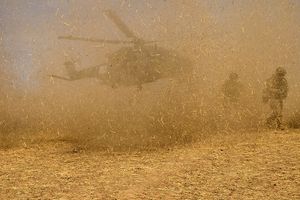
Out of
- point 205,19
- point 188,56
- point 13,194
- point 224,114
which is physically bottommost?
point 13,194

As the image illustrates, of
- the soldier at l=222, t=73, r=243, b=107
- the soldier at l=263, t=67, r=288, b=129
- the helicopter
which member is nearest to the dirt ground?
the soldier at l=263, t=67, r=288, b=129

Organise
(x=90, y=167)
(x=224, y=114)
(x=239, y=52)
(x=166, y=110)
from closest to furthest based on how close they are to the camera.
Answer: (x=90, y=167)
(x=224, y=114)
(x=166, y=110)
(x=239, y=52)

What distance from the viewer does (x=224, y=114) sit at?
13.3 m

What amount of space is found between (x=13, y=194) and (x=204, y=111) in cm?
806

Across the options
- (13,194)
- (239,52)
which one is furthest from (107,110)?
(13,194)

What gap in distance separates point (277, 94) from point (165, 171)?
5.56 meters

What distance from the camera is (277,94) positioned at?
1182 cm

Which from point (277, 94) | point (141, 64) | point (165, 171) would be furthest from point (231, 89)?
point (165, 171)

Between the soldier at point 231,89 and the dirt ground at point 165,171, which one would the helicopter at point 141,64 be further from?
the dirt ground at point 165,171

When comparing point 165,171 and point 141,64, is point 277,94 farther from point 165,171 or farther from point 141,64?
point 165,171

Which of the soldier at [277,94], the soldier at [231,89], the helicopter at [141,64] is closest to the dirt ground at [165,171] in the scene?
the soldier at [277,94]

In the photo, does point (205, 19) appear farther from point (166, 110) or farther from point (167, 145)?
point (167, 145)

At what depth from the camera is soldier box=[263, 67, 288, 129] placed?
11633 millimetres

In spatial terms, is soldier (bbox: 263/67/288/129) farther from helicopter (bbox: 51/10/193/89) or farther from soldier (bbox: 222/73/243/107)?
helicopter (bbox: 51/10/193/89)
